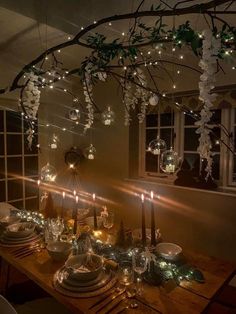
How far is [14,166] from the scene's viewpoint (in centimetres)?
361

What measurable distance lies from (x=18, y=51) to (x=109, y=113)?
1.46 meters

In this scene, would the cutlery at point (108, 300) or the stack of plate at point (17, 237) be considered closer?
the cutlery at point (108, 300)

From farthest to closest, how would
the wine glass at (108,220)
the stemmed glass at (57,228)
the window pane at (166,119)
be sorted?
the window pane at (166,119)
the wine glass at (108,220)
the stemmed glass at (57,228)

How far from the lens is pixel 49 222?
6.52 ft

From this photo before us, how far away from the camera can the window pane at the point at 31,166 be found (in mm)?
3750

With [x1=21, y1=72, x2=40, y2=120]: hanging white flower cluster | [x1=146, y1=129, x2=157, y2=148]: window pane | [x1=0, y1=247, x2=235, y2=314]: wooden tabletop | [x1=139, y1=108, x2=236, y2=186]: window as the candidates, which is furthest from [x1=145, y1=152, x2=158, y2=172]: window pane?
[x1=0, y1=247, x2=235, y2=314]: wooden tabletop

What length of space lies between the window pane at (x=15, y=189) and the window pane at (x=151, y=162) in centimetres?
183

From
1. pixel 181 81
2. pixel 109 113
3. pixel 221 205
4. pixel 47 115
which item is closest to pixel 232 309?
pixel 221 205

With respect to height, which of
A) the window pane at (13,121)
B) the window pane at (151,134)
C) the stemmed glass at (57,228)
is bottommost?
the stemmed glass at (57,228)

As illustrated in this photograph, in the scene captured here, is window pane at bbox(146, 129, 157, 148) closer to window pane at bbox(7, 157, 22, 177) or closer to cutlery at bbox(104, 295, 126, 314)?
window pane at bbox(7, 157, 22, 177)

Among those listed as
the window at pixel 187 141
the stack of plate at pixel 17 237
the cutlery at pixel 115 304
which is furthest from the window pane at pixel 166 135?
the cutlery at pixel 115 304

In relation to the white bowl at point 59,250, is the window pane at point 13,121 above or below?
above

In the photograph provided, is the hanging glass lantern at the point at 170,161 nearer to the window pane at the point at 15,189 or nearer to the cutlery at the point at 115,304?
the cutlery at the point at 115,304

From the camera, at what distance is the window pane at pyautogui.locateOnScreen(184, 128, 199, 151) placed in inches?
129
